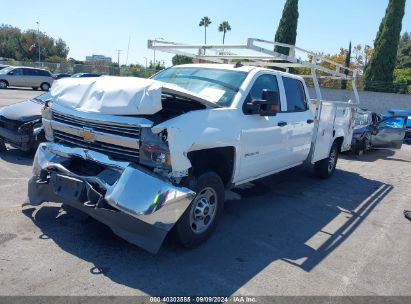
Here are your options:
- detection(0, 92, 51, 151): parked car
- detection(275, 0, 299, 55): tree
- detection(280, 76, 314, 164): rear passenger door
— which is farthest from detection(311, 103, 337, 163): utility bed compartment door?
detection(275, 0, 299, 55): tree

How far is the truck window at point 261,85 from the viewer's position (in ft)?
18.0

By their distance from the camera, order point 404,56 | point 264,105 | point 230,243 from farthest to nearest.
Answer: point 404,56
point 264,105
point 230,243

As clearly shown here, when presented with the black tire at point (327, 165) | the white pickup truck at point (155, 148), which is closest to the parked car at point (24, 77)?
the black tire at point (327, 165)

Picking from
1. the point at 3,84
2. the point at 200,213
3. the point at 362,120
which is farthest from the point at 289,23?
the point at 200,213

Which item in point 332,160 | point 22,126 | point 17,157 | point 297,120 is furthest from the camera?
point 332,160

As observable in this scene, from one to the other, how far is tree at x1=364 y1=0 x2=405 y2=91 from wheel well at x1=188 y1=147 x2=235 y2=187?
84.5 feet

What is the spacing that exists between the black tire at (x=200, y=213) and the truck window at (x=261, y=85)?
4.70ft

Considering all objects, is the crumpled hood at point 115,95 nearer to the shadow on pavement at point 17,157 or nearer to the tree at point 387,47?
the shadow on pavement at point 17,157

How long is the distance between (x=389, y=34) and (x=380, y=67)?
2351 millimetres

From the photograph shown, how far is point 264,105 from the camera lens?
5.18 metres

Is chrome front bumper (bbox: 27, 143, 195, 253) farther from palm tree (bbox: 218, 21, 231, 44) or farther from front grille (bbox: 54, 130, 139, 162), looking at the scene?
palm tree (bbox: 218, 21, 231, 44)

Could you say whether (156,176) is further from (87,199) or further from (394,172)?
(394,172)

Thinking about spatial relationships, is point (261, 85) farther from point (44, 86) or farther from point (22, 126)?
point (44, 86)

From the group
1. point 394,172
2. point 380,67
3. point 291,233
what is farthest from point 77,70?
point 291,233
